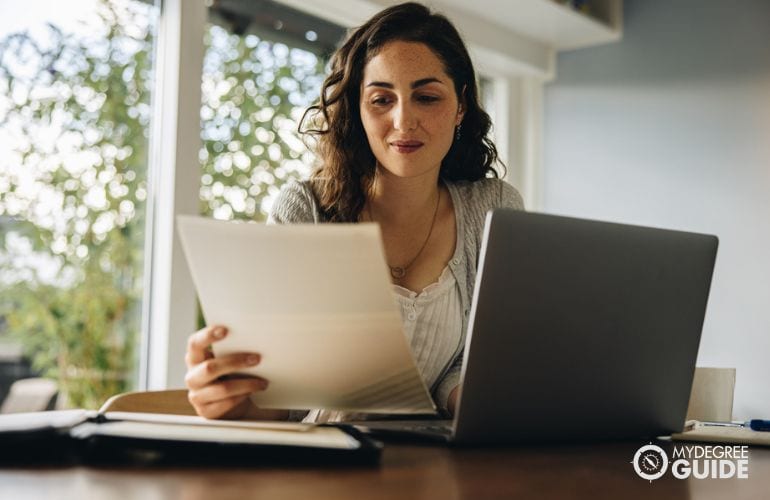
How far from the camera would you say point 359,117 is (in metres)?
1.65

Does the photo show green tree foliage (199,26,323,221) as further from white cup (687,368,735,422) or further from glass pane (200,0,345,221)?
white cup (687,368,735,422)

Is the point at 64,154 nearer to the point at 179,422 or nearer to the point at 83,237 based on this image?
the point at 83,237

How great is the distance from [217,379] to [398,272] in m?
0.62

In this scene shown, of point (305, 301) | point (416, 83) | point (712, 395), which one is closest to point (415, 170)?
point (416, 83)

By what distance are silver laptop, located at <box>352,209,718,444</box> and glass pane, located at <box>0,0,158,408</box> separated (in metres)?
1.21

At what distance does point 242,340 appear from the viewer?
869mm

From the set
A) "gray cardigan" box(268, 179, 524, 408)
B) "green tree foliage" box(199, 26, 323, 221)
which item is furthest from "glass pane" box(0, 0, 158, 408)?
"gray cardigan" box(268, 179, 524, 408)

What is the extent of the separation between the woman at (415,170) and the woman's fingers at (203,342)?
39 centimetres

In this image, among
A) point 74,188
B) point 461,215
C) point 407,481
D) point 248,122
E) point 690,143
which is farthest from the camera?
point 690,143

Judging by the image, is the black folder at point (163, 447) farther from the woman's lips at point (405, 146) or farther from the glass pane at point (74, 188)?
the glass pane at point (74, 188)

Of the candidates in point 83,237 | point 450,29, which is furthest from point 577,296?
point 83,237

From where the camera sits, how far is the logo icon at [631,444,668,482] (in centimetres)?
81

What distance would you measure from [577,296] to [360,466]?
11.5 inches

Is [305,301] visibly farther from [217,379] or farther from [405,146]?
[405,146]
